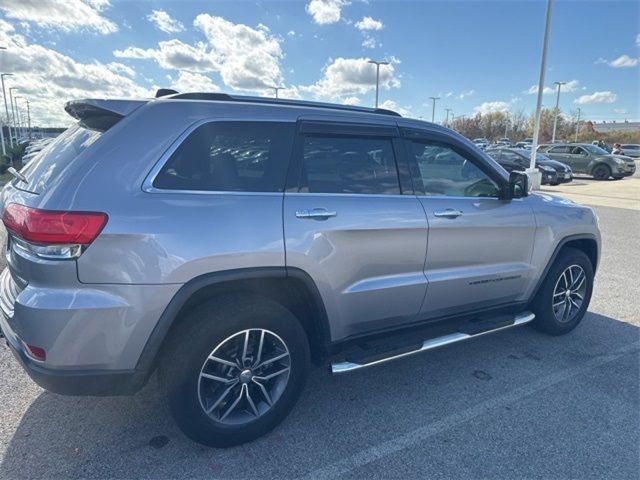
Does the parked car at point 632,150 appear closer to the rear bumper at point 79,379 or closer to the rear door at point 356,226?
the rear door at point 356,226

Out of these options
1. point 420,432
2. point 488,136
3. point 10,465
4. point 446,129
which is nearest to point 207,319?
point 10,465

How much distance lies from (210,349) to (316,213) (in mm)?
962

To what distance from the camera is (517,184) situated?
3.44 meters

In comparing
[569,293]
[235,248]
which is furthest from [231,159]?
[569,293]

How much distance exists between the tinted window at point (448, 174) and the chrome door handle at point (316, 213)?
895mm

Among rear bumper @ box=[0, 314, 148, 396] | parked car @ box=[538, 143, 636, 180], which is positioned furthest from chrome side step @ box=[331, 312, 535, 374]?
parked car @ box=[538, 143, 636, 180]

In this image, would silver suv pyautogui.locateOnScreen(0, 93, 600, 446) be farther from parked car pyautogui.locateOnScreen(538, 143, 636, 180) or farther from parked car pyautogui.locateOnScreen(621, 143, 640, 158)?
parked car pyautogui.locateOnScreen(621, 143, 640, 158)

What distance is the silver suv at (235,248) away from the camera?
6.72 feet

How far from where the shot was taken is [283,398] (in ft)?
8.59

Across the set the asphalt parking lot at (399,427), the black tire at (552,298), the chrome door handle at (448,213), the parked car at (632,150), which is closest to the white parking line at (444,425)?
the asphalt parking lot at (399,427)

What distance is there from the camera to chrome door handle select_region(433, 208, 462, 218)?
9.95ft

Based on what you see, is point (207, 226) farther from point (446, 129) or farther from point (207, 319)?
point (446, 129)

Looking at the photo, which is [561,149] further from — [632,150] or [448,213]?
[632,150]

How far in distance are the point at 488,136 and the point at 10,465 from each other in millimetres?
96384
